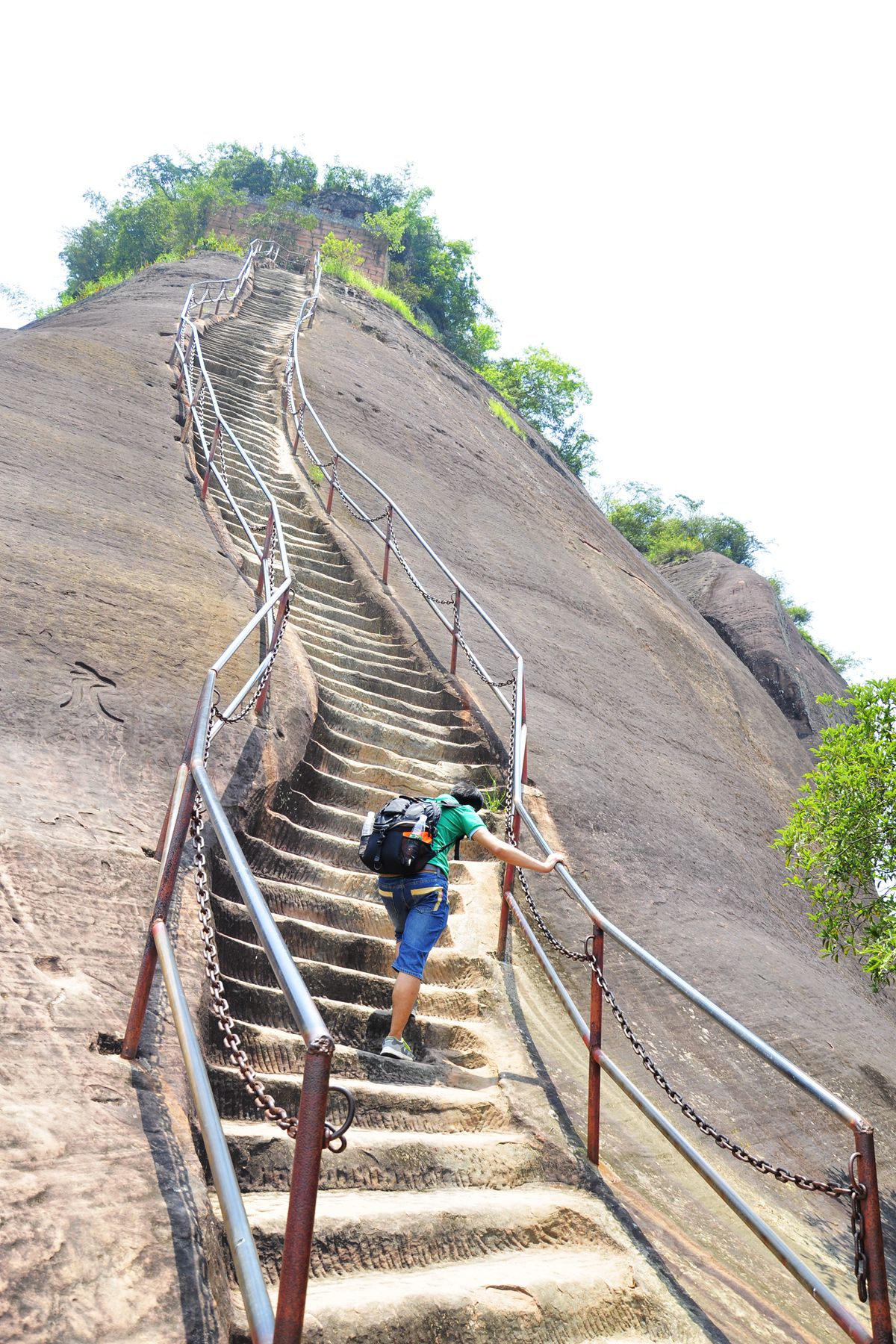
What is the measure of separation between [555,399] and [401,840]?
1347 inches

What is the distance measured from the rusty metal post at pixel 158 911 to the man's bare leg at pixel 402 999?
4.01 feet

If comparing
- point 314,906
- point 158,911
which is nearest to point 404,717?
point 314,906

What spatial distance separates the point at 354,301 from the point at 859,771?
2237 centimetres

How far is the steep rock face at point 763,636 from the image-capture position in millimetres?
21219

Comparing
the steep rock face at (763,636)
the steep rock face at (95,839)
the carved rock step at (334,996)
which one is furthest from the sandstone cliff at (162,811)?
the steep rock face at (763,636)

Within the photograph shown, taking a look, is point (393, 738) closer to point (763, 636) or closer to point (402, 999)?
point (402, 999)

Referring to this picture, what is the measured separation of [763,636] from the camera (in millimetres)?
22172

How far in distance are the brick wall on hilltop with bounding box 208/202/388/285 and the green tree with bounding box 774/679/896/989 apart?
29.8 meters

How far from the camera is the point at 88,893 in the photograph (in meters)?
3.44

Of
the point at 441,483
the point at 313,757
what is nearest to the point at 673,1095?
the point at 313,757

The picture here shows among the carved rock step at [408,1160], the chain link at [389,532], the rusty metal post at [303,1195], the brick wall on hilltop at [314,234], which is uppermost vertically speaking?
the brick wall on hilltop at [314,234]

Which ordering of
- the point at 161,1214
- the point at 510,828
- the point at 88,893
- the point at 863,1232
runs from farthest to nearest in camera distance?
the point at 510,828 → the point at 88,893 → the point at 863,1232 → the point at 161,1214

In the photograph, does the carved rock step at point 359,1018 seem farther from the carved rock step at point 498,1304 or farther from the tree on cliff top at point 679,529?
the tree on cliff top at point 679,529

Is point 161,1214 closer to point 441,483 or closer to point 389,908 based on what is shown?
point 389,908
